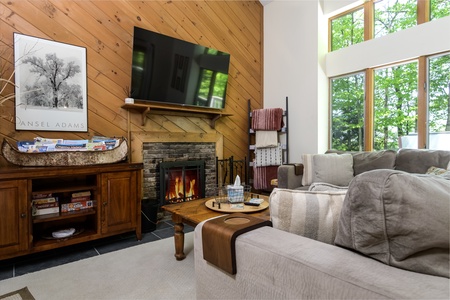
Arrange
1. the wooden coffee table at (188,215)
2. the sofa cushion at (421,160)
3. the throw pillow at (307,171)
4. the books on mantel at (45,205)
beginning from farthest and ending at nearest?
the throw pillow at (307,171) < the sofa cushion at (421,160) < the books on mantel at (45,205) < the wooden coffee table at (188,215)

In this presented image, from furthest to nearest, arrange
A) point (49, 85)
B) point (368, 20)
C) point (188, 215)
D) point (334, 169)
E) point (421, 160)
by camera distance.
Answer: point (368, 20) → point (334, 169) → point (49, 85) → point (421, 160) → point (188, 215)

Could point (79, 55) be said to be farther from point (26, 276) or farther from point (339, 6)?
point (339, 6)

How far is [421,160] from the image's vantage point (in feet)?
8.36

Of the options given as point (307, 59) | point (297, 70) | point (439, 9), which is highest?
point (439, 9)

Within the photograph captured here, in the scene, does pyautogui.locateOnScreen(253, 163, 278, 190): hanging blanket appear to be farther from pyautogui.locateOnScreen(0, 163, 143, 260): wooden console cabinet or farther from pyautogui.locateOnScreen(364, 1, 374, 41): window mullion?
pyautogui.locateOnScreen(364, 1, 374, 41): window mullion

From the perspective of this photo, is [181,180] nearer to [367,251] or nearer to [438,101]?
[367,251]

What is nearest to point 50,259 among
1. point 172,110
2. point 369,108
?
point 172,110

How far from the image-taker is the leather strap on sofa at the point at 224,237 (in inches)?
33.4

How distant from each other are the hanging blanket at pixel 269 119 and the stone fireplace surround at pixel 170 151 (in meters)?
0.70

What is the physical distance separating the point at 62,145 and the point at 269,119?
9.60ft

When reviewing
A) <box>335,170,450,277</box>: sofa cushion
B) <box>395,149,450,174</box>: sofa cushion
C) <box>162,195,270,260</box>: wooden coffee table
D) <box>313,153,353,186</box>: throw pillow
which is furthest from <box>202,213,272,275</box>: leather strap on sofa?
<box>395,149,450,174</box>: sofa cushion

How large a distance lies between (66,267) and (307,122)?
356cm

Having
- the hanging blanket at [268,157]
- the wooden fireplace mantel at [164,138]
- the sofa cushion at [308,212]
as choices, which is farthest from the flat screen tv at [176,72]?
the sofa cushion at [308,212]

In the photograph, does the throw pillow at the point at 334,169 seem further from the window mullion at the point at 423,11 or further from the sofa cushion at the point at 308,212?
the sofa cushion at the point at 308,212
